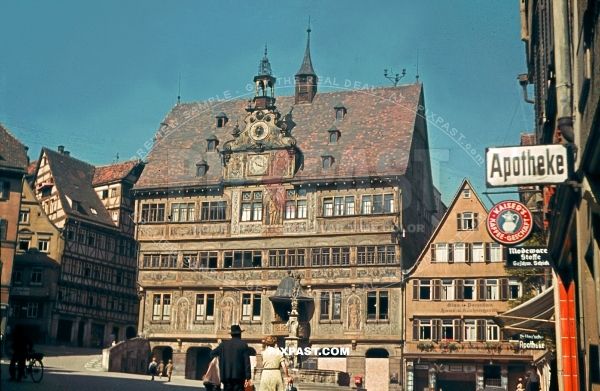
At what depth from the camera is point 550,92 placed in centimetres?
1770

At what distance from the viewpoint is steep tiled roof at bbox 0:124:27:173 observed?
4941cm

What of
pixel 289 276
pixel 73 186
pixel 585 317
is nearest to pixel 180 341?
pixel 289 276

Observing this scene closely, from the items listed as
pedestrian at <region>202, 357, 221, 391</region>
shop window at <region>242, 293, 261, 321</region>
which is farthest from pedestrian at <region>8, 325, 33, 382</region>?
shop window at <region>242, 293, 261, 321</region>

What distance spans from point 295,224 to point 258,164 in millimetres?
4204

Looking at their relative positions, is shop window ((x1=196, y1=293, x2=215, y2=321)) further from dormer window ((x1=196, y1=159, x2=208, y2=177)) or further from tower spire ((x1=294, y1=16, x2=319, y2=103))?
tower spire ((x1=294, y1=16, x2=319, y2=103))

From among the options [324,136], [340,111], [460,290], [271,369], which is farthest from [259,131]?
[271,369]

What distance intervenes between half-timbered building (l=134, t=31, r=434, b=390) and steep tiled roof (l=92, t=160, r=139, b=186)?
8.05 m

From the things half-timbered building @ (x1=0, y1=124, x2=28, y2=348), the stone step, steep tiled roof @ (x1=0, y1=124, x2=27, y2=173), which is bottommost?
the stone step

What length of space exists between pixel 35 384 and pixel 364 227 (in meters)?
27.4

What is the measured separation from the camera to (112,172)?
209 feet

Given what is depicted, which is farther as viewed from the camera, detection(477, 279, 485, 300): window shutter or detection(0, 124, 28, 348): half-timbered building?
detection(0, 124, 28, 348): half-timbered building

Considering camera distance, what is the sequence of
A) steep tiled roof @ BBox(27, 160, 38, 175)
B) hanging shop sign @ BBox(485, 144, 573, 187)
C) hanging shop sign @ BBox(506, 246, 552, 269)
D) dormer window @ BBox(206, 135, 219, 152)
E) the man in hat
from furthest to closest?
steep tiled roof @ BBox(27, 160, 38, 175) → dormer window @ BBox(206, 135, 219, 152) → hanging shop sign @ BBox(506, 246, 552, 269) → the man in hat → hanging shop sign @ BBox(485, 144, 573, 187)

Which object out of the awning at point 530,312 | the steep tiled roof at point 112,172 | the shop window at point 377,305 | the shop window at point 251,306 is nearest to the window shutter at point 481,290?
the shop window at point 377,305

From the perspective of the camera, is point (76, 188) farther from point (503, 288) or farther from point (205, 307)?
point (503, 288)
